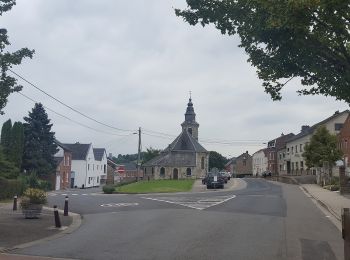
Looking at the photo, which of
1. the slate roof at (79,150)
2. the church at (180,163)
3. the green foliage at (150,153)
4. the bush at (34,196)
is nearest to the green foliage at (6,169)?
the bush at (34,196)

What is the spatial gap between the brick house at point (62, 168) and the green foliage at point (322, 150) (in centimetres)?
3630

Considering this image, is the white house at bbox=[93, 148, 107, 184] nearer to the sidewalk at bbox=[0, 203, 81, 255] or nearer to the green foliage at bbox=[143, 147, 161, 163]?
the green foliage at bbox=[143, 147, 161, 163]

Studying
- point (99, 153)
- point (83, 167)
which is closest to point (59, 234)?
point (83, 167)

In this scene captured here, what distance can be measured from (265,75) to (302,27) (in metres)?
2.60

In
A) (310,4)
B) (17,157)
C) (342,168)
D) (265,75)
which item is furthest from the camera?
(17,157)

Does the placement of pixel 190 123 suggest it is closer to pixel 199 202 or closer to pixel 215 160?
pixel 215 160

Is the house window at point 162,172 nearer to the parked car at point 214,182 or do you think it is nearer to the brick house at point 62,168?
the brick house at point 62,168

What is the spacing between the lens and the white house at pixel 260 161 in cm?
12384

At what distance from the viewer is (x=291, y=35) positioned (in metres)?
12.9

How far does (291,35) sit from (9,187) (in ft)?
98.3

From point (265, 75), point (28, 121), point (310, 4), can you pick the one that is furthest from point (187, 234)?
point (28, 121)

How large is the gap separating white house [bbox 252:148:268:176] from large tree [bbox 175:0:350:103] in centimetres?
10698

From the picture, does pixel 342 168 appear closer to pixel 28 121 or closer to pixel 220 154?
pixel 28 121

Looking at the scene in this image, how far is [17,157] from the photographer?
156 ft
